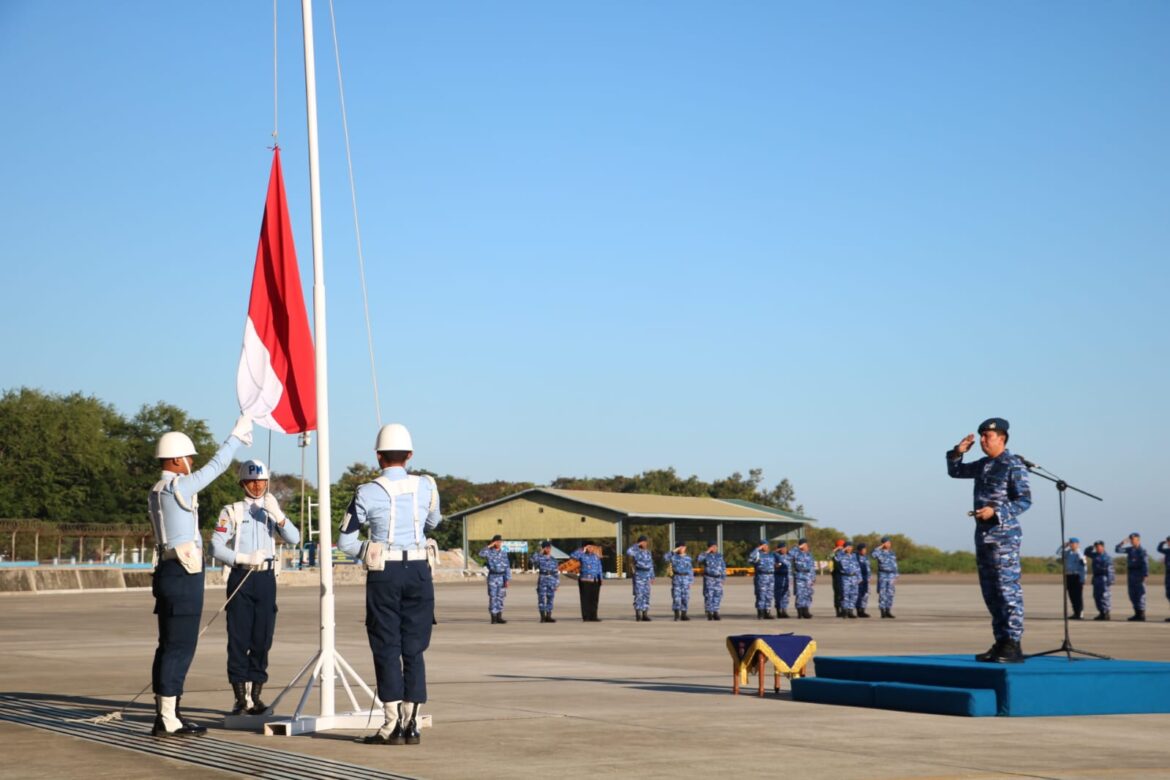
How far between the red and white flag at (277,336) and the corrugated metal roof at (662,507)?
193ft

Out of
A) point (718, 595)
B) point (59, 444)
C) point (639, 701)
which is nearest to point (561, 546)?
point (59, 444)

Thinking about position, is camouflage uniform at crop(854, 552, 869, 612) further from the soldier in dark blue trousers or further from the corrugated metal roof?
the corrugated metal roof

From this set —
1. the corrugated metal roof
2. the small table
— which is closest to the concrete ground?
the small table

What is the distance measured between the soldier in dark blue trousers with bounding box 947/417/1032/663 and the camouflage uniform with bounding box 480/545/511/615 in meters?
19.1

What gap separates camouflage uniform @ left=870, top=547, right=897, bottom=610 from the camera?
31406 millimetres

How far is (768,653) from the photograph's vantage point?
12953 millimetres

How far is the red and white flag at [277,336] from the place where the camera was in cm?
1193

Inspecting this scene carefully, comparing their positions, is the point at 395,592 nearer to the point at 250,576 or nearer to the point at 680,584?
the point at 250,576

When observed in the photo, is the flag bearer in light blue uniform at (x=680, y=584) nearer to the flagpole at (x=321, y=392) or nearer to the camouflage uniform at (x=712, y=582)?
the camouflage uniform at (x=712, y=582)

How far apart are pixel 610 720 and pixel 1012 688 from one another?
309 centimetres

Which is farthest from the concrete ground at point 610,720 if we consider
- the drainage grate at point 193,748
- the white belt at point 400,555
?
the white belt at point 400,555

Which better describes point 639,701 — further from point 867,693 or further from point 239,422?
point 239,422

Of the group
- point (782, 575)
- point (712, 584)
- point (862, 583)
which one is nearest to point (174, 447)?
point (712, 584)

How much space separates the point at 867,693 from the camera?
11.8 metres
